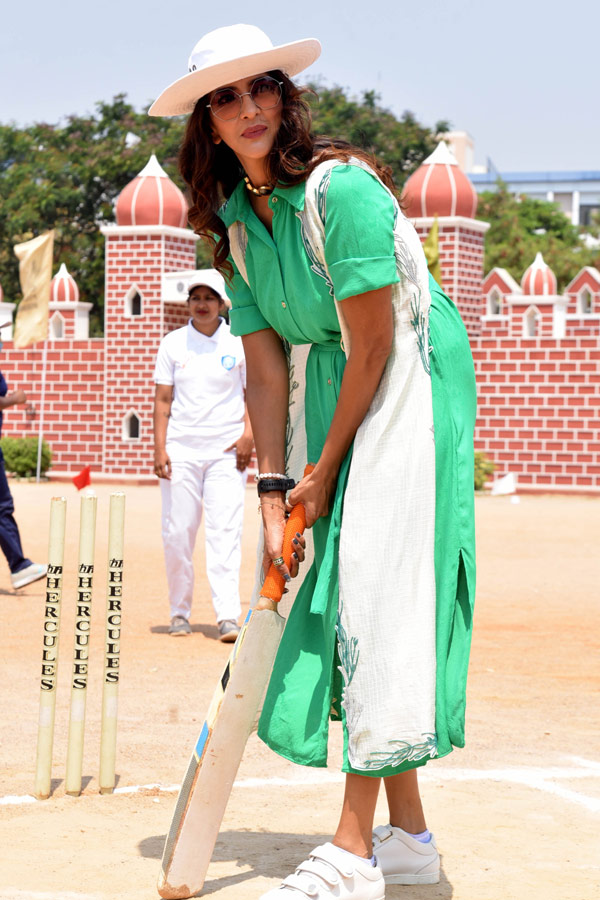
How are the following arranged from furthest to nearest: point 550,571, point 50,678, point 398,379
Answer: point 550,571
point 50,678
point 398,379

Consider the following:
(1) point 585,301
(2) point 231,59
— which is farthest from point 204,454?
(1) point 585,301

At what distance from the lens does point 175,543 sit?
27.6ft

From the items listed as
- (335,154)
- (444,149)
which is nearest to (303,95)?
(335,154)

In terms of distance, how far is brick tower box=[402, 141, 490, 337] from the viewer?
22.8 metres

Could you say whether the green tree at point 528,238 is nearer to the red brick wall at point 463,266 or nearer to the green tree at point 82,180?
the green tree at point 82,180

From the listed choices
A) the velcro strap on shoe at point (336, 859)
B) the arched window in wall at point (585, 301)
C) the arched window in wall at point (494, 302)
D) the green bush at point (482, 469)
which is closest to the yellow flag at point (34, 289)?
the green bush at point (482, 469)

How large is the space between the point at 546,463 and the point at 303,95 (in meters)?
19.8

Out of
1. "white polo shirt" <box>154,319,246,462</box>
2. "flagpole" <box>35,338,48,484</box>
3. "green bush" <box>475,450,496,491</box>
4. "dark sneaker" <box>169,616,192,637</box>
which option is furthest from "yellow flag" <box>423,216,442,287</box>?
"dark sneaker" <box>169,616,192,637</box>

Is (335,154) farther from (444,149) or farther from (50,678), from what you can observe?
(444,149)

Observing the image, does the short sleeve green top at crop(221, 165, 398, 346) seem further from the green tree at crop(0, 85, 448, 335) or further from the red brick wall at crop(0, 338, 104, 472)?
the green tree at crop(0, 85, 448, 335)

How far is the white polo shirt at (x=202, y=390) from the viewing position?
841 cm

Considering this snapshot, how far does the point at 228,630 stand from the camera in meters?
8.16

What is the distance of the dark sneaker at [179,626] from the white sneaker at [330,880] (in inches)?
195

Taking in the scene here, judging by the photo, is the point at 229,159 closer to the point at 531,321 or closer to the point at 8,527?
the point at 8,527
